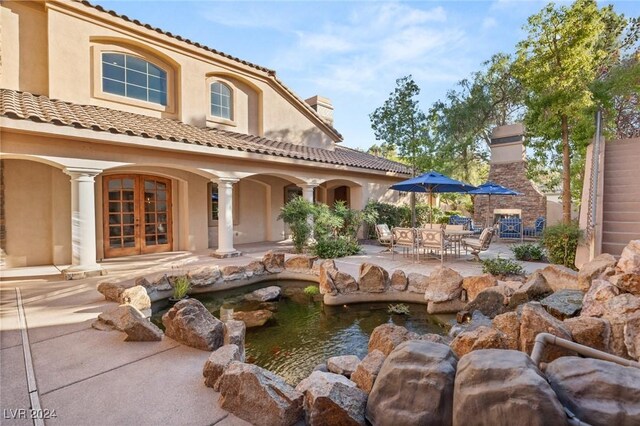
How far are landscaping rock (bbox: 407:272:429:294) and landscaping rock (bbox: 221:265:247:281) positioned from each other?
376cm

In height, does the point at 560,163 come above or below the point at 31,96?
below

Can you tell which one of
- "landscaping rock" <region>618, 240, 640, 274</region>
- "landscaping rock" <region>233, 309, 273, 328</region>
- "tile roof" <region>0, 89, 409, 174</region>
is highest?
"tile roof" <region>0, 89, 409, 174</region>

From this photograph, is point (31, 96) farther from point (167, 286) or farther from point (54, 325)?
point (54, 325)

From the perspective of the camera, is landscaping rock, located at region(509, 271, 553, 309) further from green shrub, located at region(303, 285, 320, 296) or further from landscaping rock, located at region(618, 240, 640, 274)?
green shrub, located at region(303, 285, 320, 296)

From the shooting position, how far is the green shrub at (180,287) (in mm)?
6429

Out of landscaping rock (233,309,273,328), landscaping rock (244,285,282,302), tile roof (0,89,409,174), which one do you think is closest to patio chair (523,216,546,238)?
tile roof (0,89,409,174)

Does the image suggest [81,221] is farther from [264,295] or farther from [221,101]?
[221,101]

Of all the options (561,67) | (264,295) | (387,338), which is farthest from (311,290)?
(561,67)

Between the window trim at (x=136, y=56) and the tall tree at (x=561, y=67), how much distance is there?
10860mm

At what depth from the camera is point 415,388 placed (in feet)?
7.89

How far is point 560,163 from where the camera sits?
10.6m

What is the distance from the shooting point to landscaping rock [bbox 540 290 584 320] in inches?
166

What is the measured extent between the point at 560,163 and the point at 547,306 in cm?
827

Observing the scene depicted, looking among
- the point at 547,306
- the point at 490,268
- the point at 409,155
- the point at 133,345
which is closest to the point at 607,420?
the point at 547,306
